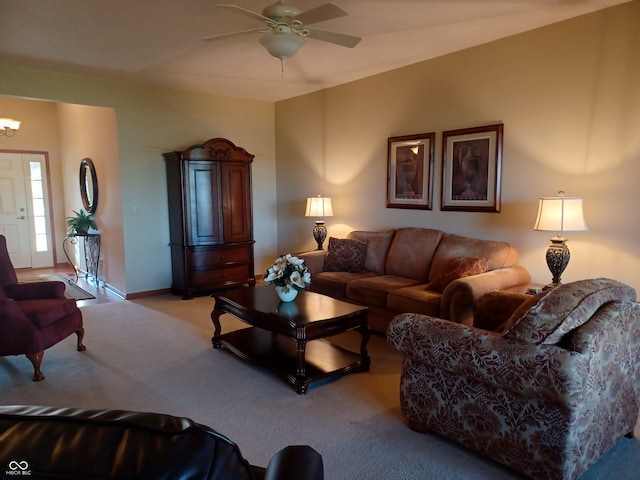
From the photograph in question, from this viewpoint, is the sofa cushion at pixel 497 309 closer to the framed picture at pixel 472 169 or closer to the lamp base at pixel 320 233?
the framed picture at pixel 472 169

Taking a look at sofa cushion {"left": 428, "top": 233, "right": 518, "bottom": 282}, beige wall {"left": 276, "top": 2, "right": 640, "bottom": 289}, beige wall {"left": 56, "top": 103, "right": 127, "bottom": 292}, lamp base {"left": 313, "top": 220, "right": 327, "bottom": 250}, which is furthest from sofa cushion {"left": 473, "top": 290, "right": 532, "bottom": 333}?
beige wall {"left": 56, "top": 103, "right": 127, "bottom": 292}

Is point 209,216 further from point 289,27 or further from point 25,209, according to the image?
point 25,209

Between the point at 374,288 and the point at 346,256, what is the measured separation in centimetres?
81

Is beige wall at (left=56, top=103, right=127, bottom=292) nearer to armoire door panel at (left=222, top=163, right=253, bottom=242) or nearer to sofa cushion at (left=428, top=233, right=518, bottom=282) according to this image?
armoire door panel at (left=222, top=163, right=253, bottom=242)

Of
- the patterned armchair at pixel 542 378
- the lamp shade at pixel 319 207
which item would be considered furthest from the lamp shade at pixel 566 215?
the lamp shade at pixel 319 207

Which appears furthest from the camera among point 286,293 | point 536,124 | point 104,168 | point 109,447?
point 104,168

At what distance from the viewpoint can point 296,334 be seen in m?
2.93

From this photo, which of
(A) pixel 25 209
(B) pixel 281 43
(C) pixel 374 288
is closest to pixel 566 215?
(C) pixel 374 288

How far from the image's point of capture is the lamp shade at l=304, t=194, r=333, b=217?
550 cm

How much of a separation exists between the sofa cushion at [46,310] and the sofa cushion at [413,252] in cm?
307

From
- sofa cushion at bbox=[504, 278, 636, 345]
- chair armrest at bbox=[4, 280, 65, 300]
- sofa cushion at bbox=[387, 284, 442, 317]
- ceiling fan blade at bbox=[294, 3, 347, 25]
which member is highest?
ceiling fan blade at bbox=[294, 3, 347, 25]

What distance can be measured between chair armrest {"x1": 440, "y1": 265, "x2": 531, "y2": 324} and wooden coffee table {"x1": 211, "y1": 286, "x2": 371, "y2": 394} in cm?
66

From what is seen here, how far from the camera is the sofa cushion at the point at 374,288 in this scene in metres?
3.99

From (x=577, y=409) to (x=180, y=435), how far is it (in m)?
1.84
